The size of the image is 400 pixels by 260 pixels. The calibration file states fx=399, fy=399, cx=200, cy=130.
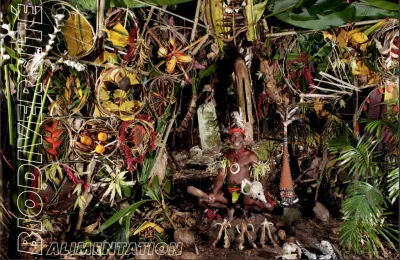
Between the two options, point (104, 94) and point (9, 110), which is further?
point (104, 94)

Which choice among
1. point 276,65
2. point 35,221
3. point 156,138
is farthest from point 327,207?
point 35,221

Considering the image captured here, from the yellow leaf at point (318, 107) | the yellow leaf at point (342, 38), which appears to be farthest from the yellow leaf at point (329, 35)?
the yellow leaf at point (318, 107)

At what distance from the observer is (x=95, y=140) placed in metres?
1.72

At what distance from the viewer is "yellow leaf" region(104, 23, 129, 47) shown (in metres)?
1.70

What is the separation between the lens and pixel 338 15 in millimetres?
1771

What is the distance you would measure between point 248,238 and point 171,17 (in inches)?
40.0

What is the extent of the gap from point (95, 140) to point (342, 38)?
119cm

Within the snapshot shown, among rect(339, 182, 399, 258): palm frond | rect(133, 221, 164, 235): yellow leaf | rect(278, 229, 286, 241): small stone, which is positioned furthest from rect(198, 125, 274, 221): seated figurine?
rect(339, 182, 399, 258): palm frond

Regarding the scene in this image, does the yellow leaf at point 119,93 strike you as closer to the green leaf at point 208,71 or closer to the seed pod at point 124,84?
the seed pod at point 124,84

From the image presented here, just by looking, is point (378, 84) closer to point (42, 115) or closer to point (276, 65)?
point (276, 65)

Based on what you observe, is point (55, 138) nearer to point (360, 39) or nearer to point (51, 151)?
point (51, 151)

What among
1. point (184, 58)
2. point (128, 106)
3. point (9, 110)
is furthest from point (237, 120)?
point (9, 110)

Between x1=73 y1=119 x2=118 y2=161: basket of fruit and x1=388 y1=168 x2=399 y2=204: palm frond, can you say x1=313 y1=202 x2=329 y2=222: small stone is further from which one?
x1=73 y1=119 x2=118 y2=161: basket of fruit

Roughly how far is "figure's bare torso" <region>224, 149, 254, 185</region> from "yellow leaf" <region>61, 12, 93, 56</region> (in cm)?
78
